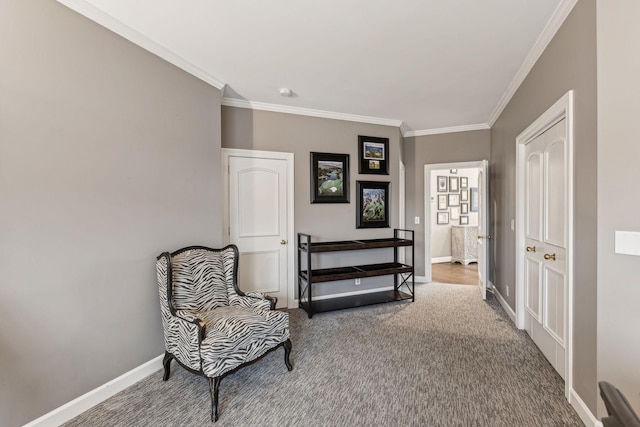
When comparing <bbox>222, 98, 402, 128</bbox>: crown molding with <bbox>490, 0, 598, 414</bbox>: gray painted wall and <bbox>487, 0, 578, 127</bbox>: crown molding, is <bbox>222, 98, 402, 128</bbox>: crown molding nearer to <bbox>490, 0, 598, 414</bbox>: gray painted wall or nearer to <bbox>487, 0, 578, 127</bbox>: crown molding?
<bbox>487, 0, 578, 127</bbox>: crown molding

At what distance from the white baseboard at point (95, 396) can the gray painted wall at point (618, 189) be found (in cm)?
302

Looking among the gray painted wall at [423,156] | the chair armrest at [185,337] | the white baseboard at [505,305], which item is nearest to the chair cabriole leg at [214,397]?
the chair armrest at [185,337]

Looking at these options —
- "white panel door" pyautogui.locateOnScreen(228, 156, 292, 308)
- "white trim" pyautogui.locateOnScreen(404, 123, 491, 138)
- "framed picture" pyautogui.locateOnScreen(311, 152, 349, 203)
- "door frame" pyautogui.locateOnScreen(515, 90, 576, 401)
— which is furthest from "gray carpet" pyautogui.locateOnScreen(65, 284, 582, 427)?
"white trim" pyautogui.locateOnScreen(404, 123, 491, 138)

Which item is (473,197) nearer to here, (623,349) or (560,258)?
(560,258)

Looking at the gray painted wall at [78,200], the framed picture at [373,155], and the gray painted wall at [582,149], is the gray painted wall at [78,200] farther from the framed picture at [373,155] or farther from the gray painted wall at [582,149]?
the gray painted wall at [582,149]

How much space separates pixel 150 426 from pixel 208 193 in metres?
1.91

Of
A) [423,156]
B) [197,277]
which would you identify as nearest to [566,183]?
[197,277]

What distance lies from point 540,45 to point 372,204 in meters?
2.57

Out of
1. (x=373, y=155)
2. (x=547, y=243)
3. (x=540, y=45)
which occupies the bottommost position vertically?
(x=547, y=243)

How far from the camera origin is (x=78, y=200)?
6.48 ft

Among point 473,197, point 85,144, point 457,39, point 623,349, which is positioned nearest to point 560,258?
point 623,349

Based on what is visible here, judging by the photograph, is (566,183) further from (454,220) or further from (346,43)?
(454,220)

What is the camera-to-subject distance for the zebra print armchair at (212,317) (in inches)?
79.4

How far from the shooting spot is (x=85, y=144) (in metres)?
2.02
